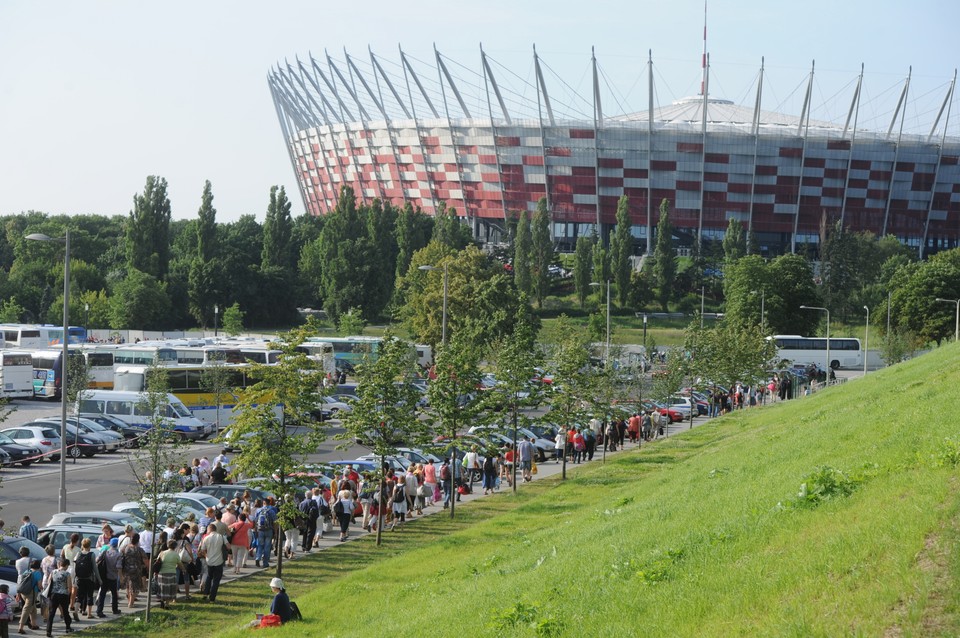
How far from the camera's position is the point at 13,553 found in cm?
1722

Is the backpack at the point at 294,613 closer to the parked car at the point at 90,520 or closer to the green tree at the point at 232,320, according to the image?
the parked car at the point at 90,520

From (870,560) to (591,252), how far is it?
9035cm

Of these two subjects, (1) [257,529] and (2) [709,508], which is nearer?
(2) [709,508]

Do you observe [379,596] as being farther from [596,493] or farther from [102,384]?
[102,384]

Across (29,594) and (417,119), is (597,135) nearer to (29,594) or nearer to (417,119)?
(417,119)

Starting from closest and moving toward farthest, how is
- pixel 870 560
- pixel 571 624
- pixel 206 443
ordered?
pixel 870 560, pixel 571 624, pixel 206 443

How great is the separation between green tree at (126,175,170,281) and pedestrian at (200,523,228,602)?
76166 mm

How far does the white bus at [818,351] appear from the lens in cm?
7794

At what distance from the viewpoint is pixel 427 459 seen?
3250 cm

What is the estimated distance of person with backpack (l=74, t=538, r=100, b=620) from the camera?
1637cm

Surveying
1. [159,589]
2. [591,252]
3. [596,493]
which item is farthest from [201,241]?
[159,589]

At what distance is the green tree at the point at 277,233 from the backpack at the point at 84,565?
86.6 m

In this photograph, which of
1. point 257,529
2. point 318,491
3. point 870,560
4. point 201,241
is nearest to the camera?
point 870,560

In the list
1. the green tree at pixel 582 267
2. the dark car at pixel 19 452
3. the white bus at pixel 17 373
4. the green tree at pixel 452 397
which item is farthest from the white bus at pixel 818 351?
the dark car at pixel 19 452
